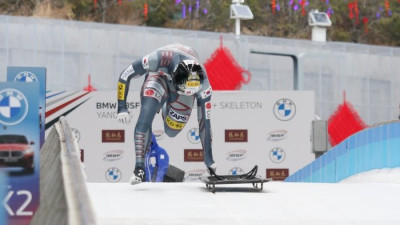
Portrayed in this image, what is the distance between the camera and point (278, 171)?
26.3 meters

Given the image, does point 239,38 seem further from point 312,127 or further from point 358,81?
point 312,127

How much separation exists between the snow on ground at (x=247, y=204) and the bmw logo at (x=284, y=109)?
10117 millimetres

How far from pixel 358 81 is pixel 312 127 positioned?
20379mm

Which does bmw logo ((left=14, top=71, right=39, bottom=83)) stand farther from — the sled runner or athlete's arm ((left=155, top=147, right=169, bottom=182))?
athlete's arm ((left=155, top=147, right=169, bottom=182))

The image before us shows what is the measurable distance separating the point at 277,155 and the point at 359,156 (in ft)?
18.7

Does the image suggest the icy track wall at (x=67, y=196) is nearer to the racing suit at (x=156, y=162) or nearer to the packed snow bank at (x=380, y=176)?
the racing suit at (x=156, y=162)


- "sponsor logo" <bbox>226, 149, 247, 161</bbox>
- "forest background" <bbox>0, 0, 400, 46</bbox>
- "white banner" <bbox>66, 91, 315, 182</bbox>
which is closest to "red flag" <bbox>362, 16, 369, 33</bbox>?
"forest background" <bbox>0, 0, 400, 46</bbox>

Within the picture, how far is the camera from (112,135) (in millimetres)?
26062

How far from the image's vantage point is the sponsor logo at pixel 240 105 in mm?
26469

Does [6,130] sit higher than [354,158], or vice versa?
[6,130]

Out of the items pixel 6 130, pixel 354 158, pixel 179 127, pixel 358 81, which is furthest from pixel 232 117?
pixel 358 81

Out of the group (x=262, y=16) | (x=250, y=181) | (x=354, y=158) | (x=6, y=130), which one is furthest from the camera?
(x=262, y=16)

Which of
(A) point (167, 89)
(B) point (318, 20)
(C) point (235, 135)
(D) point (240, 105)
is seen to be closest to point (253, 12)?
(B) point (318, 20)

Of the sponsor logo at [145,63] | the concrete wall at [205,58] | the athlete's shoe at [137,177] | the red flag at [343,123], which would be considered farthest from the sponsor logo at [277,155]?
the red flag at [343,123]
